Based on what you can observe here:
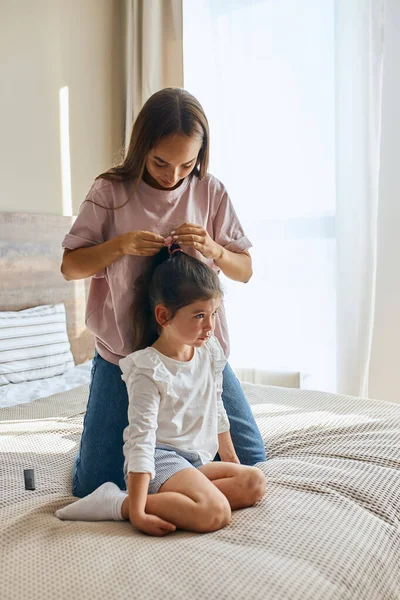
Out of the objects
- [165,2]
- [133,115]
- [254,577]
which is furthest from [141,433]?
[165,2]

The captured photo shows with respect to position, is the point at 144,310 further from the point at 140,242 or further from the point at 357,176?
the point at 357,176

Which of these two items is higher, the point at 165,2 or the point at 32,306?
the point at 165,2

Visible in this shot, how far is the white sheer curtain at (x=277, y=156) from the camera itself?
303 centimetres

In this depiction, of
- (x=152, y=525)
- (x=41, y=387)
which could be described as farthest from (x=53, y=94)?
(x=152, y=525)

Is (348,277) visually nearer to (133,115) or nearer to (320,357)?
(320,357)

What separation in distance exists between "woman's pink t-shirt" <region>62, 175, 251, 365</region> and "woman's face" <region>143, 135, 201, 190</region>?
71 millimetres

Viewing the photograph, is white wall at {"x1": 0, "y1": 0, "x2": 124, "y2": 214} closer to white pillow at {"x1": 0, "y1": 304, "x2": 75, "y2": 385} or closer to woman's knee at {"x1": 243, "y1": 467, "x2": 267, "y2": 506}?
white pillow at {"x1": 0, "y1": 304, "x2": 75, "y2": 385}

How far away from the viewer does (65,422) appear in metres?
2.11

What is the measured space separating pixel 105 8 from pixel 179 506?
293 cm

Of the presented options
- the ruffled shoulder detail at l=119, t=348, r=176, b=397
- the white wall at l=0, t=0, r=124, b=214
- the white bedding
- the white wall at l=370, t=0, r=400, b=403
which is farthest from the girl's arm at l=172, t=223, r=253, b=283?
the white wall at l=0, t=0, r=124, b=214

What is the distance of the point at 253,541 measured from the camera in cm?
121

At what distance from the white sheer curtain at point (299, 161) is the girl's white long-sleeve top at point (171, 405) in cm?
150

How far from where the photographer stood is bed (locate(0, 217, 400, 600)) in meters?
1.06

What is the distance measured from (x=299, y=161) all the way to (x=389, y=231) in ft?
1.76
